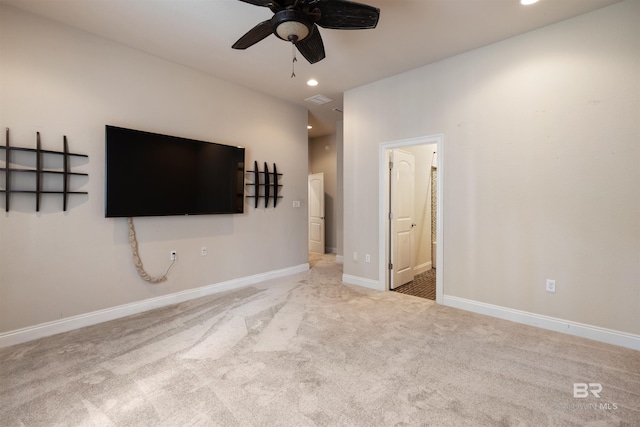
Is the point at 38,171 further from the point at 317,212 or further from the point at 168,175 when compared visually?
the point at 317,212

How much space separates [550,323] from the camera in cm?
283

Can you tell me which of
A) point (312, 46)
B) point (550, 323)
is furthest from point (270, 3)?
point (550, 323)

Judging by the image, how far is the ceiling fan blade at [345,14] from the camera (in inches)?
74.8

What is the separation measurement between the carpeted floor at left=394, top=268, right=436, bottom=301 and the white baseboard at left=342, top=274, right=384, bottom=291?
0.87 ft

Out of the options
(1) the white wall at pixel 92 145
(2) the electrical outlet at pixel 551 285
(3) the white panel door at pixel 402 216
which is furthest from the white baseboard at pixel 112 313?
(2) the electrical outlet at pixel 551 285

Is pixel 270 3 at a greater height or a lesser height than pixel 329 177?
greater

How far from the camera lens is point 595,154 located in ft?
8.55

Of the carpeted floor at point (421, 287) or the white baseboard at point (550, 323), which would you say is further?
the carpeted floor at point (421, 287)

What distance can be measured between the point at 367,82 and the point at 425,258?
3.25m

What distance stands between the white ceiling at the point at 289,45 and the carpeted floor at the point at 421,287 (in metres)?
3.01

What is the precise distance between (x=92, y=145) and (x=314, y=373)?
3083mm

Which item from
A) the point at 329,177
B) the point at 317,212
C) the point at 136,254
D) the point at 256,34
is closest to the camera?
A: the point at 256,34

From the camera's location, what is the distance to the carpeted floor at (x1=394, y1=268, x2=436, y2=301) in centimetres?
393

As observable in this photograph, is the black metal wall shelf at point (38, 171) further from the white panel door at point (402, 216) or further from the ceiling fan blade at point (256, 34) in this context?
the white panel door at point (402, 216)
